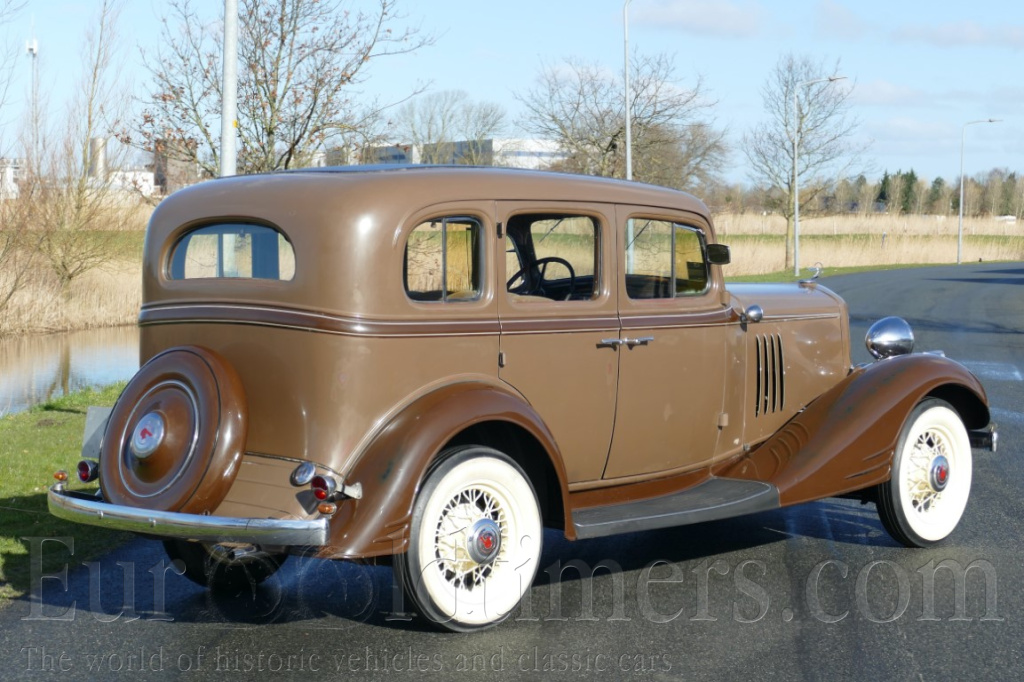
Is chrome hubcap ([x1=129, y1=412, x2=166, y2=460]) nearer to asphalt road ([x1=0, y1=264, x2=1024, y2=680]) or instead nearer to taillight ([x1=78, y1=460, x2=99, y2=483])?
taillight ([x1=78, y1=460, x2=99, y2=483])

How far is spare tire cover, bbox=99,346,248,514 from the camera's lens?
14.1 ft

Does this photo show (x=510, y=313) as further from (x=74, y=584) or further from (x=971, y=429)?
(x=971, y=429)

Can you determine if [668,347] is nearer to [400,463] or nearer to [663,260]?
[663,260]

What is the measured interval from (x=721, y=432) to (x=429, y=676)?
236 centimetres

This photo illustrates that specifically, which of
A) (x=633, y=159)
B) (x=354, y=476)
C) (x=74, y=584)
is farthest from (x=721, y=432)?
(x=633, y=159)

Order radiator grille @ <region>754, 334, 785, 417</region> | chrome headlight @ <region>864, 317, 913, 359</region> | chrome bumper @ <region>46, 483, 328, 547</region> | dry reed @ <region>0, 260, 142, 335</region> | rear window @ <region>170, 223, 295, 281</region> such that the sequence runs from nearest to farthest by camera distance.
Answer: chrome bumper @ <region>46, 483, 328, 547</region> < rear window @ <region>170, 223, 295, 281</region> < radiator grille @ <region>754, 334, 785, 417</region> < chrome headlight @ <region>864, 317, 913, 359</region> < dry reed @ <region>0, 260, 142, 335</region>

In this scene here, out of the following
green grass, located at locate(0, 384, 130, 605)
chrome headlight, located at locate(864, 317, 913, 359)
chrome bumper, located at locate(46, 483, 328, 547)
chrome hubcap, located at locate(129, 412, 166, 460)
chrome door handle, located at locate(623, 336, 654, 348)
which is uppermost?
chrome door handle, located at locate(623, 336, 654, 348)

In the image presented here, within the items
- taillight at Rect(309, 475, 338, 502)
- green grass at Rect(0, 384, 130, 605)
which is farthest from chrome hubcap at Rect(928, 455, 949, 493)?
green grass at Rect(0, 384, 130, 605)

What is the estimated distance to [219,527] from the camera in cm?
402

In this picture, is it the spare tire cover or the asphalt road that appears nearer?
the asphalt road

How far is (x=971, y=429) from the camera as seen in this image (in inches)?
247

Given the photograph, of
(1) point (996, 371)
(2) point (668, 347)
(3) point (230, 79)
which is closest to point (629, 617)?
(2) point (668, 347)

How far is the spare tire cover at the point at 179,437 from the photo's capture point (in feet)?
14.1

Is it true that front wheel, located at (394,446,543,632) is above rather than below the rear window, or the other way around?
below
